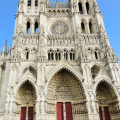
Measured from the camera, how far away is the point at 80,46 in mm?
18406

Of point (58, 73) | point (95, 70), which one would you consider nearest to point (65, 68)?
point (58, 73)

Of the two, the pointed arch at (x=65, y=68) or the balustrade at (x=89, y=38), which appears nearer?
the pointed arch at (x=65, y=68)

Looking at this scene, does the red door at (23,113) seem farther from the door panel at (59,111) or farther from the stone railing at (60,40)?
the stone railing at (60,40)

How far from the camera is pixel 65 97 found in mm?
16719

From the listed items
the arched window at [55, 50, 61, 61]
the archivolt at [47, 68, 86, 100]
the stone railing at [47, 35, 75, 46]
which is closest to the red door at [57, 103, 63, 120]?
the archivolt at [47, 68, 86, 100]

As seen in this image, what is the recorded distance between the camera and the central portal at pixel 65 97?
15469 millimetres

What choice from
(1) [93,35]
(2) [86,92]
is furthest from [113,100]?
(1) [93,35]

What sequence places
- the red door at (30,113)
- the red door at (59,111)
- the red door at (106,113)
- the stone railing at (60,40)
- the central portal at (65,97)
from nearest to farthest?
the red door at (30,113) → the central portal at (65,97) → the red door at (59,111) → the red door at (106,113) → the stone railing at (60,40)

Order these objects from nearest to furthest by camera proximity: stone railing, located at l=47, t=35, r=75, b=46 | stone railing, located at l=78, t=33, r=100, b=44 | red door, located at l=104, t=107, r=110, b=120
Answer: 1. red door, located at l=104, t=107, r=110, b=120
2. stone railing, located at l=47, t=35, r=75, b=46
3. stone railing, located at l=78, t=33, r=100, b=44

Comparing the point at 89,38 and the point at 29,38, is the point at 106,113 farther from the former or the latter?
the point at 29,38

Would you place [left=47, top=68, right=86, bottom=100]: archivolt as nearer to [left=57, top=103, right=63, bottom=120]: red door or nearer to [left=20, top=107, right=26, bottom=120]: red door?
[left=57, top=103, right=63, bottom=120]: red door

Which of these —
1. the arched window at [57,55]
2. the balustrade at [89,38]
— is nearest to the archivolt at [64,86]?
the arched window at [57,55]

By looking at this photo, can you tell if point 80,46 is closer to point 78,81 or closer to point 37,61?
point 78,81

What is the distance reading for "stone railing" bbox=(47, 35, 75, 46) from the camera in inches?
770
